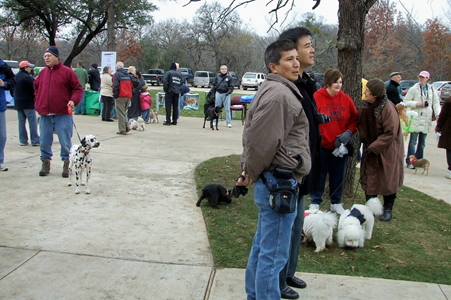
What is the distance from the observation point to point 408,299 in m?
3.47

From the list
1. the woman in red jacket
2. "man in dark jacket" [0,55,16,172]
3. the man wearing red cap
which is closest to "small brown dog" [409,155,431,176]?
the woman in red jacket

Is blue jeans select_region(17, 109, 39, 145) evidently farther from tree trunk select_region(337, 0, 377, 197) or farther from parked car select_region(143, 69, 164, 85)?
parked car select_region(143, 69, 164, 85)

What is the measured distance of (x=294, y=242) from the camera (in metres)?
3.49

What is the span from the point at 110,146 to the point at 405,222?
6.49 meters

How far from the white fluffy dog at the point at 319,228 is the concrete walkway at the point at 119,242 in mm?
541

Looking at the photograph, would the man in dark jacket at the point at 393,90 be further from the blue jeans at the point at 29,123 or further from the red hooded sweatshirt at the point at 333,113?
the blue jeans at the point at 29,123

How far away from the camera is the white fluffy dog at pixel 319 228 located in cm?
428

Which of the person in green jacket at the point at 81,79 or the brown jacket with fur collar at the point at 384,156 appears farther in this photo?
the person in green jacket at the point at 81,79

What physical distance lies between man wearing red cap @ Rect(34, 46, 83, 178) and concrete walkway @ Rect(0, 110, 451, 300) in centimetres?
70

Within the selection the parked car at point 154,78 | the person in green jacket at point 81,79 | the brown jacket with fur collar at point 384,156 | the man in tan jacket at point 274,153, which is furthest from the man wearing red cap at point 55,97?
the parked car at point 154,78

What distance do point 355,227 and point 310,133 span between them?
167cm

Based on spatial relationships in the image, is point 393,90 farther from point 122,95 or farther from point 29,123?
point 29,123

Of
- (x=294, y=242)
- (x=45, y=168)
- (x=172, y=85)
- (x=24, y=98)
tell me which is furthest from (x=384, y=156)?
(x=172, y=85)

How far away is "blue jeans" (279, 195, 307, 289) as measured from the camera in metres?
3.36
